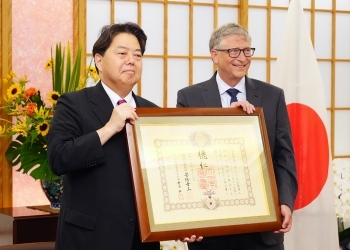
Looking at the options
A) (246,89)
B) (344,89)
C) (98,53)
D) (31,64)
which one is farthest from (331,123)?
(98,53)

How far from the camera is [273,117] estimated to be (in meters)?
2.47

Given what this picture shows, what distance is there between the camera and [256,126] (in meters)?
Result: 2.31

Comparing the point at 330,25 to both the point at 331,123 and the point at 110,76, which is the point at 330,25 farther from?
the point at 110,76

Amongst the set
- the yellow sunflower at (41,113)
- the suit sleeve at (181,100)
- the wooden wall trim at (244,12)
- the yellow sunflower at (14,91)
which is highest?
the wooden wall trim at (244,12)

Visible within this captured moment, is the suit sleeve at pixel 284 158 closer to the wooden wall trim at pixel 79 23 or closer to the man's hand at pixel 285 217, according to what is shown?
the man's hand at pixel 285 217

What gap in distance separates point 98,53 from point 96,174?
0.39m

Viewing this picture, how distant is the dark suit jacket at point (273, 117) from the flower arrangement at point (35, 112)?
1.24 metres

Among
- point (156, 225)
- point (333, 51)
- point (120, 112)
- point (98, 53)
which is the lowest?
point (156, 225)

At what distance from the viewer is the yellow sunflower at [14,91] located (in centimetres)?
368

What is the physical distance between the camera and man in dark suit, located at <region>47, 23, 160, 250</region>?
1898 millimetres

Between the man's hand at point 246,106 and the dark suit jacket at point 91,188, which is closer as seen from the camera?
the dark suit jacket at point 91,188

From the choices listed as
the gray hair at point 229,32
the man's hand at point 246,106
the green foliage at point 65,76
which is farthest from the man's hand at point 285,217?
the green foliage at point 65,76

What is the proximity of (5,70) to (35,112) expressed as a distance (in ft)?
2.11

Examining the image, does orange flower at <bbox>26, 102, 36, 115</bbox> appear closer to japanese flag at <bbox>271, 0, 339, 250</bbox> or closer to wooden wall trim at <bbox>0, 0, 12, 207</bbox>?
wooden wall trim at <bbox>0, 0, 12, 207</bbox>
